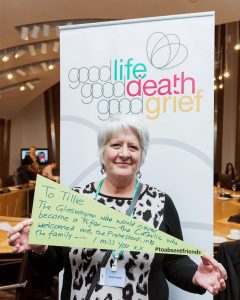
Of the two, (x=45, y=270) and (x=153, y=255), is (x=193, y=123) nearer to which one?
(x=153, y=255)

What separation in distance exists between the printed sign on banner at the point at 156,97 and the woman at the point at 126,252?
0.39 metres

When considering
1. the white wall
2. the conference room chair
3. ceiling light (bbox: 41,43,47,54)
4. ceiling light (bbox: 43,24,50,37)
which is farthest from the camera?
the white wall

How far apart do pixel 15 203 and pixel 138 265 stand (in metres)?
6.01

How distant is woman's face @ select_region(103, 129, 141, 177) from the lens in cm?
155

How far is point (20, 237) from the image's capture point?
147 cm

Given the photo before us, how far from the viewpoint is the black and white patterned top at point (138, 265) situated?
1537 millimetres

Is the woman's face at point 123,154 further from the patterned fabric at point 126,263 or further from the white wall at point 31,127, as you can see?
the white wall at point 31,127

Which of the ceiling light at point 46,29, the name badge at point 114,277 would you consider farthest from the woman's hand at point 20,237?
the ceiling light at point 46,29

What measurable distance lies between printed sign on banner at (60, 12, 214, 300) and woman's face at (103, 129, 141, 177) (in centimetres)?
46

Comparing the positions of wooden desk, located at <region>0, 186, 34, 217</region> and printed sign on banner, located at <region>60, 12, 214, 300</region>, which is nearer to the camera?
printed sign on banner, located at <region>60, 12, 214, 300</region>

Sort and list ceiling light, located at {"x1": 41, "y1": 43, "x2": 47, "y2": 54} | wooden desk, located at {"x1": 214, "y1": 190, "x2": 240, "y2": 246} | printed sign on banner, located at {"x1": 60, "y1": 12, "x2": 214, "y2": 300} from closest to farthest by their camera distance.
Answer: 1. printed sign on banner, located at {"x1": 60, "y1": 12, "x2": 214, "y2": 300}
2. wooden desk, located at {"x1": 214, "y1": 190, "x2": 240, "y2": 246}
3. ceiling light, located at {"x1": 41, "y1": 43, "x2": 47, "y2": 54}

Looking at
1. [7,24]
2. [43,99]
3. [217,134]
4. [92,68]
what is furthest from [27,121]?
[92,68]

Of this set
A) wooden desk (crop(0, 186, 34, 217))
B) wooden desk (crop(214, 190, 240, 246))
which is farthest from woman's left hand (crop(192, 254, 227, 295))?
wooden desk (crop(0, 186, 34, 217))

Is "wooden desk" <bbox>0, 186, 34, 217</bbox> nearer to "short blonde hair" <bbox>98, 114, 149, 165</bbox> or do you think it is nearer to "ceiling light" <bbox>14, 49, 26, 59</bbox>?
"ceiling light" <bbox>14, 49, 26, 59</bbox>
